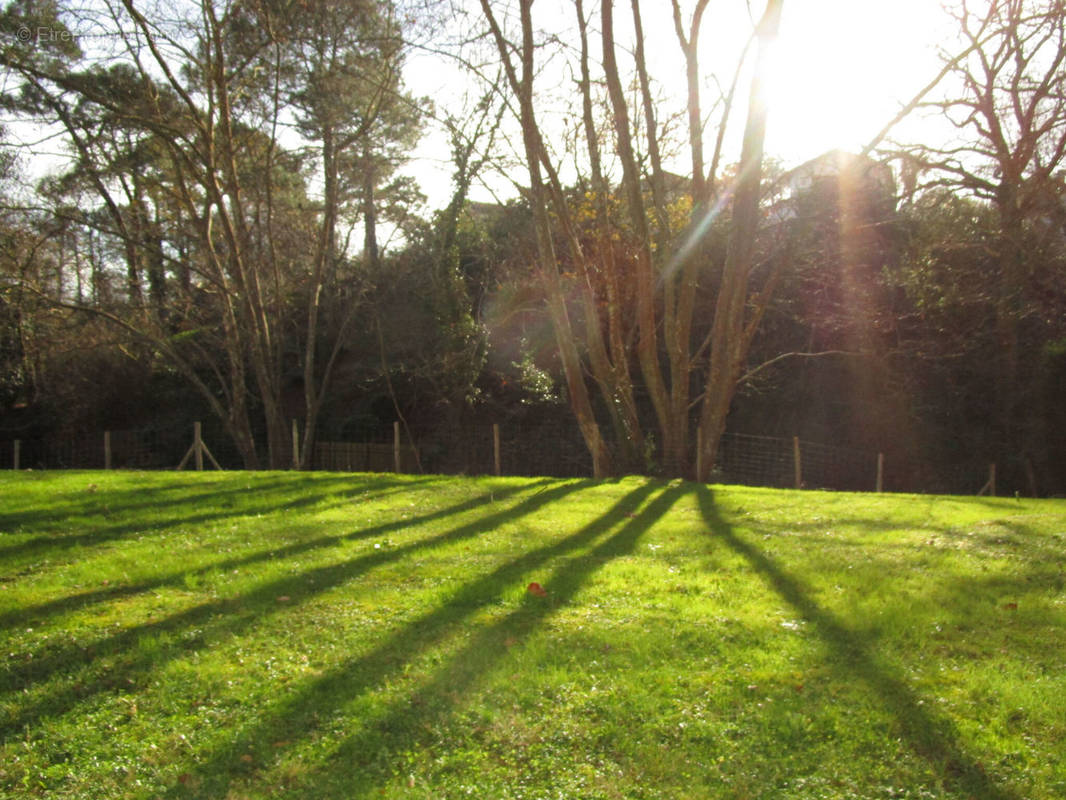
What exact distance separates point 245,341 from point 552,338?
8453 mm

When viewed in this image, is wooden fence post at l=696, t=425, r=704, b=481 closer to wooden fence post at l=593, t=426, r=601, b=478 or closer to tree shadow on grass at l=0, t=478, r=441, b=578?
wooden fence post at l=593, t=426, r=601, b=478

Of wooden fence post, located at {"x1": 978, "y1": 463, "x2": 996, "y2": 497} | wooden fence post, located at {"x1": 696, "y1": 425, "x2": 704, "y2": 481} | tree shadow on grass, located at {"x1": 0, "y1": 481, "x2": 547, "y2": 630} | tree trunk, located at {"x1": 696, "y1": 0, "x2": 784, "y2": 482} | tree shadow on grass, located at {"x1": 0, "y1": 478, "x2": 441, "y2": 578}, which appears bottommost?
wooden fence post, located at {"x1": 978, "y1": 463, "x2": 996, "y2": 497}

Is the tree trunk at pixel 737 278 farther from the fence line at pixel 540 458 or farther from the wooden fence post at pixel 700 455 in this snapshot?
the fence line at pixel 540 458

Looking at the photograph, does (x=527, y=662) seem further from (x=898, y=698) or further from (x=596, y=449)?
(x=596, y=449)

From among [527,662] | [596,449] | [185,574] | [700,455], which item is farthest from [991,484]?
[185,574]

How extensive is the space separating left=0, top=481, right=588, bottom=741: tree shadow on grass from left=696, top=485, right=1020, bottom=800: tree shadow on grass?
3.13 metres

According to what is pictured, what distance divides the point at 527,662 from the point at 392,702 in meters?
0.78

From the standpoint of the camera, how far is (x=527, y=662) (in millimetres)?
4418

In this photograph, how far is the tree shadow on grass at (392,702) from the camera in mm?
3357

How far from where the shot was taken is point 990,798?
3.17m

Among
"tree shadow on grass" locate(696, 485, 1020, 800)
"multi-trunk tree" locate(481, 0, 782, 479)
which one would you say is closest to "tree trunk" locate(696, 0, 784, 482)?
"multi-trunk tree" locate(481, 0, 782, 479)

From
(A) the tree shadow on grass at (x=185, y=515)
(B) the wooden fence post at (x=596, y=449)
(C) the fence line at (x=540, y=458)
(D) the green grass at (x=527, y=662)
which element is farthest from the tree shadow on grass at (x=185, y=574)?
(C) the fence line at (x=540, y=458)

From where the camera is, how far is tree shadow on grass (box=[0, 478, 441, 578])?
6968 mm

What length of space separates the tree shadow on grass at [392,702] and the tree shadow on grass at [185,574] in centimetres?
188
